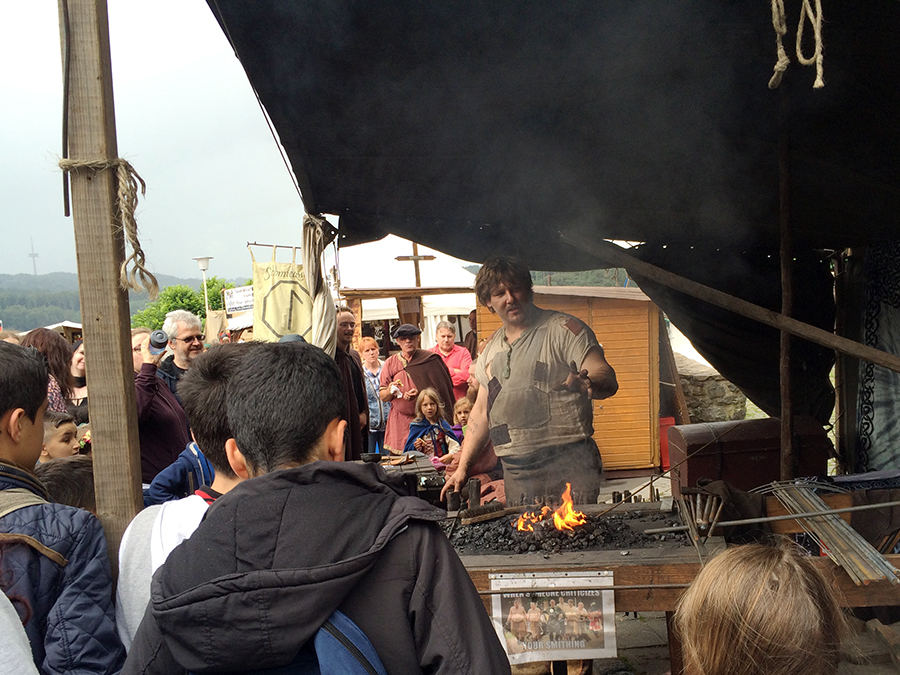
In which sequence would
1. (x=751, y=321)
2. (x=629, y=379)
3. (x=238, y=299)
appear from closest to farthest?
(x=751, y=321)
(x=629, y=379)
(x=238, y=299)

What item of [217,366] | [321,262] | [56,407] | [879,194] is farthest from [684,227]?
[56,407]

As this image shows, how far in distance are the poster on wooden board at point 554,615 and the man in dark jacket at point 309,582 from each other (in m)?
1.90

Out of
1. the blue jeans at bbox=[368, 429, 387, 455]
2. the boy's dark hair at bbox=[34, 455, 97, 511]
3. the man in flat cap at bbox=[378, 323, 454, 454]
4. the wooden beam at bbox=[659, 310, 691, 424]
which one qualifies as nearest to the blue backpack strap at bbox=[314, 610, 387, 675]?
the boy's dark hair at bbox=[34, 455, 97, 511]

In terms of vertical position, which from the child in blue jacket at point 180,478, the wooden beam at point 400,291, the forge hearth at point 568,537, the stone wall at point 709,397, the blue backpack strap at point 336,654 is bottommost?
the stone wall at point 709,397

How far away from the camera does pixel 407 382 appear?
6.84m

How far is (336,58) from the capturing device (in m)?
2.70

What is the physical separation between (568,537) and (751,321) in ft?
8.41

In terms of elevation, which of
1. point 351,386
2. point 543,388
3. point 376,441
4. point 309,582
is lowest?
point 376,441

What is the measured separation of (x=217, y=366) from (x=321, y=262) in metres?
2.33

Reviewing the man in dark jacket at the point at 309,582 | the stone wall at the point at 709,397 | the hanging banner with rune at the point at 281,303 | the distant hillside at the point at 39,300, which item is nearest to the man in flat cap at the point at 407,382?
the hanging banner with rune at the point at 281,303

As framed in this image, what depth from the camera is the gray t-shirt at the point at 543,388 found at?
4.51m

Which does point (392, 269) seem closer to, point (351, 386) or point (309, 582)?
point (351, 386)

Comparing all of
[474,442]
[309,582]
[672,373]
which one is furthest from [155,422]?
A: [672,373]

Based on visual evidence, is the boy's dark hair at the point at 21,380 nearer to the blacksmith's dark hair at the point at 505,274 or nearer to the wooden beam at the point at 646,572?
the wooden beam at the point at 646,572
